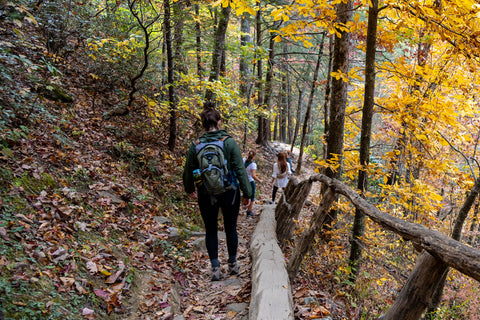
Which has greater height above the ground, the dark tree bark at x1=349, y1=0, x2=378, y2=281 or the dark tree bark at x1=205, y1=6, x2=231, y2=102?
the dark tree bark at x1=205, y1=6, x2=231, y2=102

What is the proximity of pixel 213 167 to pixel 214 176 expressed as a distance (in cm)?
13

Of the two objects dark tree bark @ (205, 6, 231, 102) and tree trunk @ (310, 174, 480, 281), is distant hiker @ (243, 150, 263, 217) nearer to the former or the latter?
dark tree bark @ (205, 6, 231, 102)

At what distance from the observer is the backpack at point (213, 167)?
13.2 ft

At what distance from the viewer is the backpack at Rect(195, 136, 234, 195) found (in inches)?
158

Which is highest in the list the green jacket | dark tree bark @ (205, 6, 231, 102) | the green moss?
dark tree bark @ (205, 6, 231, 102)

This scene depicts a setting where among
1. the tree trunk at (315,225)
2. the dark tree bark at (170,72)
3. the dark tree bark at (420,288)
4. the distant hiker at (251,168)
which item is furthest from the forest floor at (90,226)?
the dark tree bark at (420,288)

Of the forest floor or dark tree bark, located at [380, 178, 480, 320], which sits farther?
the forest floor

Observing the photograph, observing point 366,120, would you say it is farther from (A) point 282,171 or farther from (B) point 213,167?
(A) point 282,171

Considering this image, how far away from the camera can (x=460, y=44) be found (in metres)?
3.99

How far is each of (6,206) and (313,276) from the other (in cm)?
448

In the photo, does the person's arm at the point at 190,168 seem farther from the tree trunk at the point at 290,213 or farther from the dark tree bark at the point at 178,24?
the dark tree bark at the point at 178,24

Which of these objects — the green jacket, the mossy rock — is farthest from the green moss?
the mossy rock

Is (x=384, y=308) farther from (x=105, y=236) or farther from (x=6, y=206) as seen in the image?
(x=6, y=206)

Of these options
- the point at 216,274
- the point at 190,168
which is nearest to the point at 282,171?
the point at 216,274
